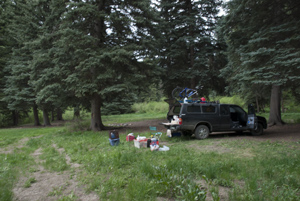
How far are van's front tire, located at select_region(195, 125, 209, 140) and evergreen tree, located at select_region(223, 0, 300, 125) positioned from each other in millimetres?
2839

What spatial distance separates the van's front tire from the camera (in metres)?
8.41

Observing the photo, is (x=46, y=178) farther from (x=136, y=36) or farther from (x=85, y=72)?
(x=136, y=36)

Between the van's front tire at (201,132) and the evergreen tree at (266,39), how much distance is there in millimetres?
2839

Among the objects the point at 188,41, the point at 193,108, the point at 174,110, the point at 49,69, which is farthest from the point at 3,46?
the point at 193,108

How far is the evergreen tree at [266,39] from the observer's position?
771 cm

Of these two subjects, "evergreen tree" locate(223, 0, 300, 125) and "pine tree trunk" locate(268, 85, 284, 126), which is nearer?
"evergreen tree" locate(223, 0, 300, 125)

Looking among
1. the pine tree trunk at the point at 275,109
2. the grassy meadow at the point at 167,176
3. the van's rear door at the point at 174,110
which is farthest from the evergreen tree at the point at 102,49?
the pine tree trunk at the point at 275,109

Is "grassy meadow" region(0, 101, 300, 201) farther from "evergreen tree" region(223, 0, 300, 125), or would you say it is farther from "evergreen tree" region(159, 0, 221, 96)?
"evergreen tree" region(159, 0, 221, 96)

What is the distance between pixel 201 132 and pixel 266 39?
187 inches

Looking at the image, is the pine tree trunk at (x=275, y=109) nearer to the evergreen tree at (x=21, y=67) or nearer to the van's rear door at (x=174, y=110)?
the van's rear door at (x=174, y=110)

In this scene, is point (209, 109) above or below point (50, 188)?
above

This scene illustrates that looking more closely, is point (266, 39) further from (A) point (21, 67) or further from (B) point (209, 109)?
(A) point (21, 67)

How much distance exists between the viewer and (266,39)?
8.38 metres

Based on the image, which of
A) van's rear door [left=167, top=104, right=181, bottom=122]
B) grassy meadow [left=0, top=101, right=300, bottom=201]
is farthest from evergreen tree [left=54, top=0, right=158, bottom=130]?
grassy meadow [left=0, top=101, right=300, bottom=201]
